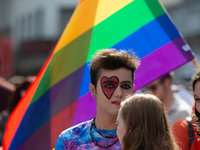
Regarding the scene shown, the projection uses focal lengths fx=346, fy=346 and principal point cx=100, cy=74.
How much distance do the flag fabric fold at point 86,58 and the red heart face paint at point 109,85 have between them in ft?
2.57

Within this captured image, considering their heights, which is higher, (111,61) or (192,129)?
(111,61)

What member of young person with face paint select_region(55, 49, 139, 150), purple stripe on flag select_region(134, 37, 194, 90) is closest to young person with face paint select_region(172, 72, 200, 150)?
young person with face paint select_region(55, 49, 139, 150)

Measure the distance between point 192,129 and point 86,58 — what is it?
1338 millimetres

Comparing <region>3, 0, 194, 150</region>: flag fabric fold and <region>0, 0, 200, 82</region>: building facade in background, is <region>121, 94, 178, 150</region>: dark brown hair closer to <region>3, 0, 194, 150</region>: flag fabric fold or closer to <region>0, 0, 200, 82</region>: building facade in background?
<region>3, 0, 194, 150</region>: flag fabric fold

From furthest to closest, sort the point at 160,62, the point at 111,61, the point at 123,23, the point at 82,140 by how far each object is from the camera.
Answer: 1. the point at 123,23
2. the point at 160,62
3. the point at 111,61
4. the point at 82,140

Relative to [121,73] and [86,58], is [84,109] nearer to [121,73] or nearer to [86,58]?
[86,58]

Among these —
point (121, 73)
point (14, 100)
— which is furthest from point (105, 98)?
point (14, 100)

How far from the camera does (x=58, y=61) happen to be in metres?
3.66

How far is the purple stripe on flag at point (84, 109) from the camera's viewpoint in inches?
134

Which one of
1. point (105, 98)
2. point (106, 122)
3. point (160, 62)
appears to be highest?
point (160, 62)

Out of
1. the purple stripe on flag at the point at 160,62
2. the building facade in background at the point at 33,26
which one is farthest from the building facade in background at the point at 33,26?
the purple stripe on flag at the point at 160,62

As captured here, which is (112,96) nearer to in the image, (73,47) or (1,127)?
(73,47)

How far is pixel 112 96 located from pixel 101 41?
43.3 inches

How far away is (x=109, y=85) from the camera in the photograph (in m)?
2.66
